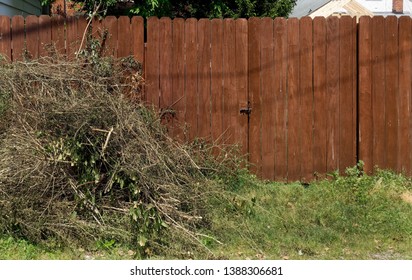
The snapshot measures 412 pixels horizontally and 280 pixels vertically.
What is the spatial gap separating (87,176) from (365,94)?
3778mm

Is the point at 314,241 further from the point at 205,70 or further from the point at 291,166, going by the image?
the point at 205,70

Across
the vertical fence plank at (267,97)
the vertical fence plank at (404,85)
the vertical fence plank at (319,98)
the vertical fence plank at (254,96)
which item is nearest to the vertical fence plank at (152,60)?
the vertical fence plank at (254,96)

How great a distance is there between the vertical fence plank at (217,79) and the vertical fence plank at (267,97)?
1.74 feet

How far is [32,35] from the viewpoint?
6.92 metres

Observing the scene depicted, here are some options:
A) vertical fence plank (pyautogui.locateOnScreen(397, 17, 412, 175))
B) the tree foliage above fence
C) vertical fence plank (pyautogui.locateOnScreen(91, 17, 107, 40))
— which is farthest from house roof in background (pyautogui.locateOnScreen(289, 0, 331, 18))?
vertical fence plank (pyautogui.locateOnScreen(91, 17, 107, 40))

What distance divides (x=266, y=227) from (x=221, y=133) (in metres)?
1.69

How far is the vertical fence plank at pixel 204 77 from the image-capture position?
22.9 feet

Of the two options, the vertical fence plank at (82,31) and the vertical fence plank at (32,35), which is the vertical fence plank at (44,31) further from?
the vertical fence plank at (82,31)

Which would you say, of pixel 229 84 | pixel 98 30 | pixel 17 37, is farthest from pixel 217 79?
pixel 17 37

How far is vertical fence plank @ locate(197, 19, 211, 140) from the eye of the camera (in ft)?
22.9

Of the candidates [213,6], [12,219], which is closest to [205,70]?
[12,219]

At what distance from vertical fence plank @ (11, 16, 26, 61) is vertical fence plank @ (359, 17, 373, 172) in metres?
4.34

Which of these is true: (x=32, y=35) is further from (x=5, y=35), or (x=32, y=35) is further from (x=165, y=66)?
(x=165, y=66)

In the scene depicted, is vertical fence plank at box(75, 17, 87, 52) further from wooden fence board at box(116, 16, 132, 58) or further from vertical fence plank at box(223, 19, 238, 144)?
vertical fence plank at box(223, 19, 238, 144)
